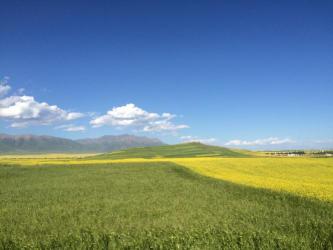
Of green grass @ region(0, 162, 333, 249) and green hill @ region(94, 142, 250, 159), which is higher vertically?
green hill @ region(94, 142, 250, 159)

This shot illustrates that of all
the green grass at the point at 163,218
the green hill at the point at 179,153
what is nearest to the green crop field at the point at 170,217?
the green grass at the point at 163,218

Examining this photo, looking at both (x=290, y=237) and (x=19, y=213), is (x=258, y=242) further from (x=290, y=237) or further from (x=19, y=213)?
(x=19, y=213)

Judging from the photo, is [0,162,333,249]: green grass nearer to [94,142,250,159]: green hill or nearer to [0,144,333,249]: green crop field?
[0,144,333,249]: green crop field

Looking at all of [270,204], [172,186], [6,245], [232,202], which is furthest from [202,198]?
[6,245]

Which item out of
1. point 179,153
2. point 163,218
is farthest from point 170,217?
point 179,153

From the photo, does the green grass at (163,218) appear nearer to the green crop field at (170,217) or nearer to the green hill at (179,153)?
the green crop field at (170,217)

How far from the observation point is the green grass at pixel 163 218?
1164 centimetres

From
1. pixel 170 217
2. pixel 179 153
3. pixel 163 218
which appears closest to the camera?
pixel 163 218

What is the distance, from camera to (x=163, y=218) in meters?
16.9

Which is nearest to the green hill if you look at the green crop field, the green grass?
the green crop field

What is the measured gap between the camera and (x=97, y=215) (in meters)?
18.1

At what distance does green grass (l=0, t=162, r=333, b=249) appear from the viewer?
1164 centimetres

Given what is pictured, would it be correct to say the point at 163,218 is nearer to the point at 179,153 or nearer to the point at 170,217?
the point at 170,217

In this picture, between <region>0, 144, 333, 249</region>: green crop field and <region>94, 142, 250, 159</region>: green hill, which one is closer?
<region>0, 144, 333, 249</region>: green crop field
